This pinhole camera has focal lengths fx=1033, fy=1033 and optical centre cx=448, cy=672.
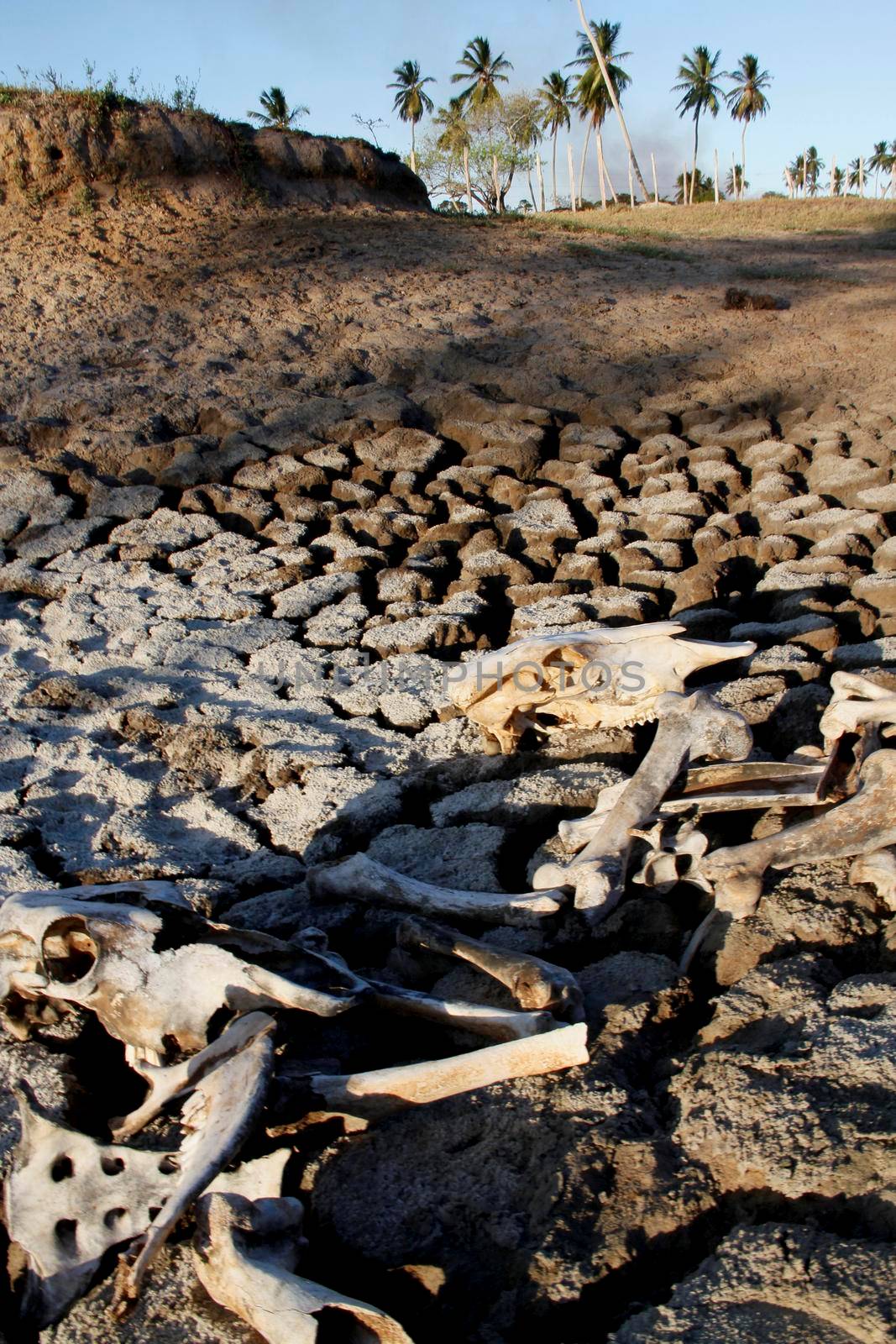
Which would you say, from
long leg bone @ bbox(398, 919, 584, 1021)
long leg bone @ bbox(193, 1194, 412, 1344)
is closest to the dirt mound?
long leg bone @ bbox(398, 919, 584, 1021)

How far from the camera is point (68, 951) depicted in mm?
1810

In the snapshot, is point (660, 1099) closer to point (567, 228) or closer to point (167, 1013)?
point (167, 1013)

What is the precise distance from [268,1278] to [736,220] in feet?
41.1

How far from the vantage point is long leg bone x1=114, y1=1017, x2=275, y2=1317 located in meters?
1.35

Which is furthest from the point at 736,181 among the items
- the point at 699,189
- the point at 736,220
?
the point at 736,220

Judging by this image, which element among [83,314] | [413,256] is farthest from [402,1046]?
[413,256]

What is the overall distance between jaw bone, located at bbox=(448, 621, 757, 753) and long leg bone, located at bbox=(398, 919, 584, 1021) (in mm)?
847

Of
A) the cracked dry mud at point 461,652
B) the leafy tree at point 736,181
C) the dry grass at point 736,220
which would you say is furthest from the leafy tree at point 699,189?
the cracked dry mud at point 461,652

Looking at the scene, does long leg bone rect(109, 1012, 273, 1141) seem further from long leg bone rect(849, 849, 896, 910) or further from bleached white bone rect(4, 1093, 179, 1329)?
long leg bone rect(849, 849, 896, 910)

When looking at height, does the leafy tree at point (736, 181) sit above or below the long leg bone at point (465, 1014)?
above

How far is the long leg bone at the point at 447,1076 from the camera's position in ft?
5.06

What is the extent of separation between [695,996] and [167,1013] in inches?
35.7

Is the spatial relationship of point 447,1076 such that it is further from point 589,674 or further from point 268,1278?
point 589,674

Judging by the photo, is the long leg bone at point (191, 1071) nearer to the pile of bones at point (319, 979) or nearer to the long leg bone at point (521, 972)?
the pile of bones at point (319, 979)
